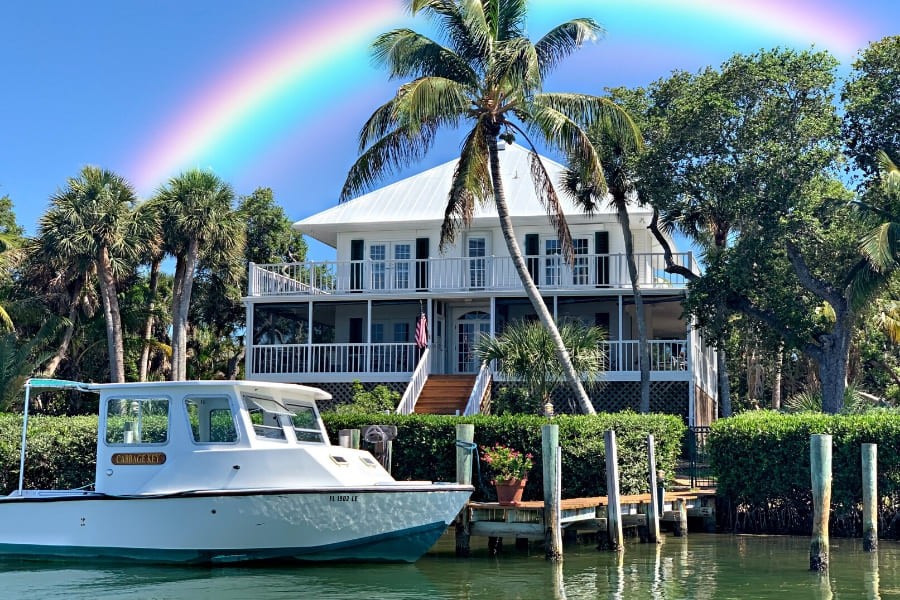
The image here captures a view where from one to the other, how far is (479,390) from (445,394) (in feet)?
4.66

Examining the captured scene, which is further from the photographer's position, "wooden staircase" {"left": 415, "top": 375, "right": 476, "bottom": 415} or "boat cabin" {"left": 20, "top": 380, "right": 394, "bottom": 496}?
"wooden staircase" {"left": 415, "top": 375, "right": 476, "bottom": 415}

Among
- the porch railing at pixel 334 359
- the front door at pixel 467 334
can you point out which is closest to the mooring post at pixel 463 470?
the porch railing at pixel 334 359

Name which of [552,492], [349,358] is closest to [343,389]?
[349,358]

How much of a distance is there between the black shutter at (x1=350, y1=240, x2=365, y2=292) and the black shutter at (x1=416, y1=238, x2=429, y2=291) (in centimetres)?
162

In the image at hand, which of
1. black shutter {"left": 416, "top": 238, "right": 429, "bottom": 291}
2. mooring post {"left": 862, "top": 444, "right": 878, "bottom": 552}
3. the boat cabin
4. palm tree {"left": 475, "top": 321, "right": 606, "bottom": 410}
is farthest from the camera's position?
black shutter {"left": 416, "top": 238, "right": 429, "bottom": 291}

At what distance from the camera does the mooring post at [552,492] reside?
16.6m

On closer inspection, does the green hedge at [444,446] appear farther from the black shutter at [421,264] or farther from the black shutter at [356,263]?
the black shutter at [356,263]

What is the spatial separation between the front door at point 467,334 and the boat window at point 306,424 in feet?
47.4

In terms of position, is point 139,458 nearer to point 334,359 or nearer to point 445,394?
point 445,394

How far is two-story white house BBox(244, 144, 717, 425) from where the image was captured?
28641 mm

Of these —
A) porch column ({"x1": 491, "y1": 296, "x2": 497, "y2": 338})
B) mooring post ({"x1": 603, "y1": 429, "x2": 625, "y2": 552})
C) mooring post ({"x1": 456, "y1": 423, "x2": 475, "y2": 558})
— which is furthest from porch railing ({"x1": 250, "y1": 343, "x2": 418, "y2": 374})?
mooring post ({"x1": 603, "y1": 429, "x2": 625, "y2": 552})

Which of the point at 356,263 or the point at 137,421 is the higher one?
the point at 356,263

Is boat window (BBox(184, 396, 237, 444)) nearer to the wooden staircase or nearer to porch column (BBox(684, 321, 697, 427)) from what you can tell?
the wooden staircase

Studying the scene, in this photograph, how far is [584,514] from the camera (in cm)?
1805
